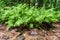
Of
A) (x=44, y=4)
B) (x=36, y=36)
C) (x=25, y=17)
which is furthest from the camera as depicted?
(x=44, y=4)

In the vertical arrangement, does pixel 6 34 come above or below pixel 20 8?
below

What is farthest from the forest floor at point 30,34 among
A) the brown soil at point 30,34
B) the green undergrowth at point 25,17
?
the green undergrowth at point 25,17

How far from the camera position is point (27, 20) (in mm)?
4805

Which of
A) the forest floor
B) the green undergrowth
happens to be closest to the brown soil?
the forest floor

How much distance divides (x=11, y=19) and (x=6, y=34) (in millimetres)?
431

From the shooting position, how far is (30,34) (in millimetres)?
4680

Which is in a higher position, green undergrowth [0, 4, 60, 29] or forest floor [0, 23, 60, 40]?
green undergrowth [0, 4, 60, 29]

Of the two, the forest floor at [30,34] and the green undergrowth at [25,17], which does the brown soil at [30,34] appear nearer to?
the forest floor at [30,34]

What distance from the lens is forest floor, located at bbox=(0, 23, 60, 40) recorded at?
457 cm

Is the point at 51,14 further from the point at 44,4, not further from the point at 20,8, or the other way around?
the point at 44,4

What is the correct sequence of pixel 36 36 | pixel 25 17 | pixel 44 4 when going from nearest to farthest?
1. pixel 36 36
2. pixel 25 17
3. pixel 44 4

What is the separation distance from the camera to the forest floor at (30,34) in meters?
4.57

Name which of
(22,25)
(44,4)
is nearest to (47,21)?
(22,25)

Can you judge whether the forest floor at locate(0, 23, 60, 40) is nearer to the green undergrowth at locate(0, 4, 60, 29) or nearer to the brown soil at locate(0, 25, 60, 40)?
the brown soil at locate(0, 25, 60, 40)
